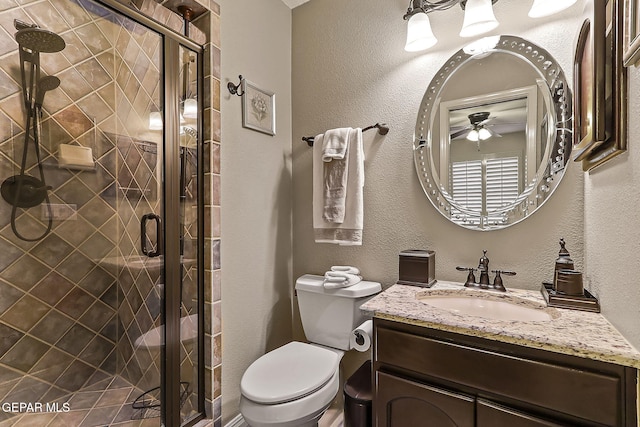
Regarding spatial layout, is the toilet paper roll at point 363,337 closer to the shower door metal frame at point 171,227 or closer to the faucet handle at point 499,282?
the faucet handle at point 499,282

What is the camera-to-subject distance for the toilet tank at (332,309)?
60.6 inches

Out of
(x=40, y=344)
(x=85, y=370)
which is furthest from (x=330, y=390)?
(x=40, y=344)

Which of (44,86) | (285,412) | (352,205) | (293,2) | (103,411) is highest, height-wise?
(293,2)

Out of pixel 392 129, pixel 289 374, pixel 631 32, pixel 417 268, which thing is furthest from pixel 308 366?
pixel 631 32

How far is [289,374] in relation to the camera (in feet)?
4.31

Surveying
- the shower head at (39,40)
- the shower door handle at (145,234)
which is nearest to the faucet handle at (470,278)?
the shower door handle at (145,234)

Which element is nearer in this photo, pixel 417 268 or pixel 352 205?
pixel 417 268

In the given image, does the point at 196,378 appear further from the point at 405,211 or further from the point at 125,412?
the point at 405,211

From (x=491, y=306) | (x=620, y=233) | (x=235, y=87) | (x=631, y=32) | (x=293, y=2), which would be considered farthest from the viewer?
(x=293, y=2)

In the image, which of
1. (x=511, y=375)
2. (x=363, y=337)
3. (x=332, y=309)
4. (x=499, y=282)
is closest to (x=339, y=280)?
(x=332, y=309)

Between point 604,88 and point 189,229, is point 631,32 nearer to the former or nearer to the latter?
point 604,88

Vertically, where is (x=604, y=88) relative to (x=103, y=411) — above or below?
above

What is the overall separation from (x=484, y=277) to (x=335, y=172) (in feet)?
2.95

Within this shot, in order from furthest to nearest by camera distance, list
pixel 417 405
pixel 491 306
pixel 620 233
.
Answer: pixel 491 306 < pixel 417 405 < pixel 620 233
